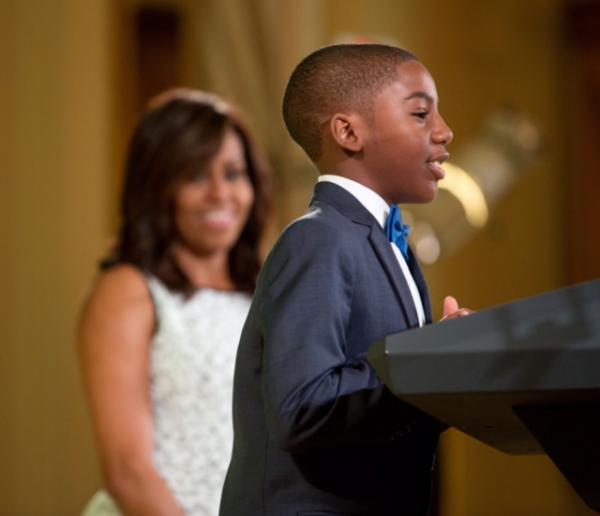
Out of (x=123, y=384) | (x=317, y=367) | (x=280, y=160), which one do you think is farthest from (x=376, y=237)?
(x=280, y=160)

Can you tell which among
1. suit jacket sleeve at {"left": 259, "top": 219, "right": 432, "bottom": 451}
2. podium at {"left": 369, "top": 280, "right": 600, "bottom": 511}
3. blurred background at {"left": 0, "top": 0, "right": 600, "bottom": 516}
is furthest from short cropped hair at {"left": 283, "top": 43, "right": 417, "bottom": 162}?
blurred background at {"left": 0, "top": 0, "right": 600, "bottom": 516}

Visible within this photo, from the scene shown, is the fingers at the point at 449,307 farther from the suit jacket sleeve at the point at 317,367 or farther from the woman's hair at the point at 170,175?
the woman's hair at the point at 170,175

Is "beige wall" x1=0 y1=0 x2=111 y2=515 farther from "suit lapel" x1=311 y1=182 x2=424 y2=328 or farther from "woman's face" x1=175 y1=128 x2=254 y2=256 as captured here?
"suit lapel" x1=311 y1=182 x2=424 y2=328

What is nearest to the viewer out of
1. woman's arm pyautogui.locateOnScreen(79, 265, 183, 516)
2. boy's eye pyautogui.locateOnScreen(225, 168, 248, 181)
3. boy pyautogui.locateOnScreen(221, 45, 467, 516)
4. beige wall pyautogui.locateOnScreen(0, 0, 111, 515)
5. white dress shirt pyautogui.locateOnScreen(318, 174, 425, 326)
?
boy pyautogui.locateOnScreen(221, 45, 467, 516)

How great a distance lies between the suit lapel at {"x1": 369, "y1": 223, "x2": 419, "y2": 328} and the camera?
1.05m

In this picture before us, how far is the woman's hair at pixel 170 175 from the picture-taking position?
93.0 inches

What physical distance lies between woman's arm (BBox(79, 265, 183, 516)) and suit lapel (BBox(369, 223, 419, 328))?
111 centimetres

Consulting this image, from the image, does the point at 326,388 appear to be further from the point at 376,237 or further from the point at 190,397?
the point at 190,397

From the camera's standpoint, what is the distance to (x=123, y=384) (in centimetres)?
219

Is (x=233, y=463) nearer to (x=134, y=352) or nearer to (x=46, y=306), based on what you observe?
(x=134, y=352)

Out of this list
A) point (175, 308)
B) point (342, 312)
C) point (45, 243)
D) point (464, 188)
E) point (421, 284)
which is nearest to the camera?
point (342, 312)

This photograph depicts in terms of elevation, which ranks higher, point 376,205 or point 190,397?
point 376,205

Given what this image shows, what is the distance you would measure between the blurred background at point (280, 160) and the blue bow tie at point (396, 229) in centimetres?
194

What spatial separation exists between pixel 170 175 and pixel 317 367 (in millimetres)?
1438
